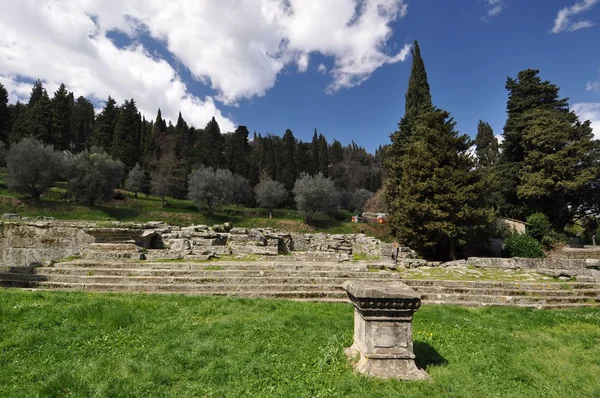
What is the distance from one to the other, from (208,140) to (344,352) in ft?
188

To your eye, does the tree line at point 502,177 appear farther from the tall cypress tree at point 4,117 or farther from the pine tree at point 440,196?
the tall cypress tree at point 4,117

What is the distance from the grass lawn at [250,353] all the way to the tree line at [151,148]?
3442cm

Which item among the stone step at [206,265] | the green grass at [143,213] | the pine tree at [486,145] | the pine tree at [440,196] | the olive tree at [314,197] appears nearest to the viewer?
the stone step at [206,265]

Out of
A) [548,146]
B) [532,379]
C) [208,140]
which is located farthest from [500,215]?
[208,140]

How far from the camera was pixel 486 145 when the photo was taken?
41094 millimetres

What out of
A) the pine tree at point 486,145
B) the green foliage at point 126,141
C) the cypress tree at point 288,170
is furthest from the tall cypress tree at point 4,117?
the pine tree at point 486,145

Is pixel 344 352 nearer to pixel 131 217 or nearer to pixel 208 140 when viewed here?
pixel 131 217

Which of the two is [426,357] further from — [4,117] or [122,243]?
[4,117]

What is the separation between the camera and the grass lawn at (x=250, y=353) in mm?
3580

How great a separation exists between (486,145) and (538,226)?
78.7ft

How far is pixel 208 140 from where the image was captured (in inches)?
2265

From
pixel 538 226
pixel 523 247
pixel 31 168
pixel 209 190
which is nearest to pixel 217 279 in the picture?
pixel 523 247

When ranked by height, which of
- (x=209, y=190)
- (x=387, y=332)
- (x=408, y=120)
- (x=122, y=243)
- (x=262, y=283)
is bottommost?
(x=262, y=283)

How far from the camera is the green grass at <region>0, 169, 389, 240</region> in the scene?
27.5 meters
